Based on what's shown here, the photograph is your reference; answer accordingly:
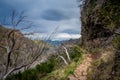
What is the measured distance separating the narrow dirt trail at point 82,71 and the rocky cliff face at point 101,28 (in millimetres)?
892

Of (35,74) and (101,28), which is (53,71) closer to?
(35,74)

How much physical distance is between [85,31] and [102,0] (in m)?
2.76

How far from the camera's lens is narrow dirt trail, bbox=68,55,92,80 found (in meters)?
11.2

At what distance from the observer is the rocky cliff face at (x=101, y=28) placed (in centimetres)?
919

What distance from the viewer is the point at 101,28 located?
13.7m

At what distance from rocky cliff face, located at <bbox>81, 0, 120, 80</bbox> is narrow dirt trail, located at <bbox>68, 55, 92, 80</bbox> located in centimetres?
89

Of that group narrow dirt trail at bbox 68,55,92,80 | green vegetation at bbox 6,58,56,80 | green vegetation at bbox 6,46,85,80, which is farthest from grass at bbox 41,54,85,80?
green vegetation at bbox 6,58,56,80

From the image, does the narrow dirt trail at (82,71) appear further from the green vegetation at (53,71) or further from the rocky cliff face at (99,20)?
the rocky cliff face at (99,20)

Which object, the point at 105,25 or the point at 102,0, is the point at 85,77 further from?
the point at 102,0

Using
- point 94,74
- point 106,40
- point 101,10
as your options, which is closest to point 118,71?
point 94,74

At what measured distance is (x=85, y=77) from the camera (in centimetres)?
1090

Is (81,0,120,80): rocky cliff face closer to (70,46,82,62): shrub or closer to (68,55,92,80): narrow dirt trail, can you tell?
(70,46,82,62): shrub

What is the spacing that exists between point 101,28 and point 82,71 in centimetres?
324

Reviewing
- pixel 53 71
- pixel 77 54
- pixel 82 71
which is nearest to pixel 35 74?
pixel 53 71
